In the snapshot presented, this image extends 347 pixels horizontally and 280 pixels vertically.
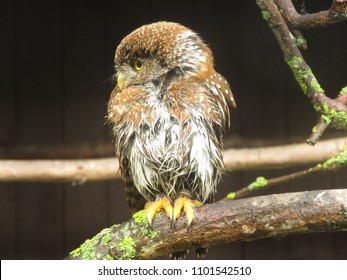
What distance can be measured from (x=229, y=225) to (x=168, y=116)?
1.05 ft

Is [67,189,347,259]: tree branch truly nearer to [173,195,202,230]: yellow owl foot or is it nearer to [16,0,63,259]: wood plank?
[173,195,202,230]: yellow owl foot

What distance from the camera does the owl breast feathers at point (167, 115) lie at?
126cm

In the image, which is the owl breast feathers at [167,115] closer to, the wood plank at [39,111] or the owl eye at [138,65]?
the owl eye at [138,65]

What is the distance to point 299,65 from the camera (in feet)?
4.41

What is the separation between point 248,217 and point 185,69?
0.43 metres

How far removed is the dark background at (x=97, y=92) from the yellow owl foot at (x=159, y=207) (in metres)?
0.25

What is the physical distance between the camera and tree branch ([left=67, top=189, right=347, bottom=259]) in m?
1.04

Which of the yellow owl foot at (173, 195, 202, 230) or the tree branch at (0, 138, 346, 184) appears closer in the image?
the yellow owl foot at (173, 195, 202, 230)

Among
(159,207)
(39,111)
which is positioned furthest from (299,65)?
(39,111)

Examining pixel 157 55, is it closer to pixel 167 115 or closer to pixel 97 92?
pixel 167 115

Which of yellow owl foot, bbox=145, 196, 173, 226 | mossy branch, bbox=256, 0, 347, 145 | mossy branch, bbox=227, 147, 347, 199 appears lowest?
yellow owl foot, bbox=145, 196, 173, 226

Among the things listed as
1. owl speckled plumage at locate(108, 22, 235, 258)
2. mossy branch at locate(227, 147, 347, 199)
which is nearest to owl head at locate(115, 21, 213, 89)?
owl speckled plumage at locate(108, 22, 235, 258)

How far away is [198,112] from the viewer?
4.16 feet

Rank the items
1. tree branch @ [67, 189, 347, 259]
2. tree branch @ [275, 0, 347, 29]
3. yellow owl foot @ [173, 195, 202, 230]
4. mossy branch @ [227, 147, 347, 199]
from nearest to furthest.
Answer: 1. tree branch @ [67, 189, 347, 259]
2. yellow owl foot @ [173, 195, 202, 230]
3. tree branch @ [275, 0, 347, 29]
4. mossy branch @ [227, 147, 347, 199]
